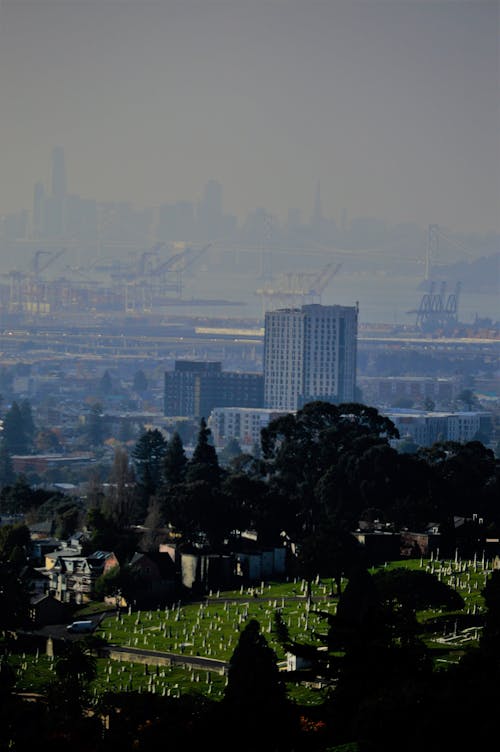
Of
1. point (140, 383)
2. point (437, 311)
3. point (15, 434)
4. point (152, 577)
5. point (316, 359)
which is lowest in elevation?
point (15, 434)

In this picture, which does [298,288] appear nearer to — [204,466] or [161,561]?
[204,466]

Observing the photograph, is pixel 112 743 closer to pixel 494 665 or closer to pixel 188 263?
pixel 494 665

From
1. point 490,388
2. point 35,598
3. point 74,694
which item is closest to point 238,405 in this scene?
point 490,388

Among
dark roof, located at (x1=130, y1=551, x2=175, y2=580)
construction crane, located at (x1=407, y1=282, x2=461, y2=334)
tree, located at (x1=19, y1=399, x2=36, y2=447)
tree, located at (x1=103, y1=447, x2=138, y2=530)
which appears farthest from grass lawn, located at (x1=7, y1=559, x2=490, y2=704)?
construction crane, located at (x1=407, y1=282, x2=461, y2=334)

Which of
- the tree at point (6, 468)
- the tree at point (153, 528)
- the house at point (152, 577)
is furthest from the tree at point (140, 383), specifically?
the house at point (152, 577)

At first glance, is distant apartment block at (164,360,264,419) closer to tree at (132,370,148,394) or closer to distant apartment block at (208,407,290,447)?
distant apartment block at (208,407,290,447)

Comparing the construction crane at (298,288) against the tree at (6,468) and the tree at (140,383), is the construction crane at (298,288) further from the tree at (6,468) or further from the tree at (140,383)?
the tree at (6,468)

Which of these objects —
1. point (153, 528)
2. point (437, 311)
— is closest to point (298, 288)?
point (437, 311)
